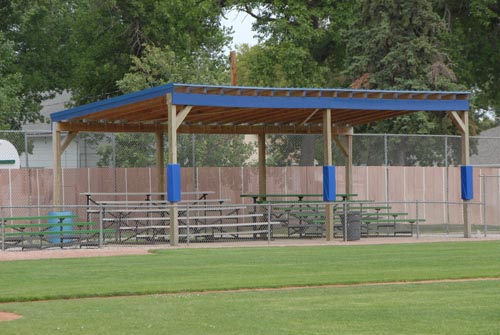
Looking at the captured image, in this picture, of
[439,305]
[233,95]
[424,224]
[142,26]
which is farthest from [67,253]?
[142,26]

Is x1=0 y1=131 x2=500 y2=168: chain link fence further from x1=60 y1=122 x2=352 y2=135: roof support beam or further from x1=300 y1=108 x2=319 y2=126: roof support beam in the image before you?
x1=300 y1=108 x2=319 y2=126: roof support beam

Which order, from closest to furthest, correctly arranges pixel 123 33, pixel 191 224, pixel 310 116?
pixel 310 116 < pixel 191 224 < pixel 123 33

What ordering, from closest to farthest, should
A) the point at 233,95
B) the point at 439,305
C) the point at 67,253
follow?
the point at 439,305 < the point at 67,253 < the point at 233,95

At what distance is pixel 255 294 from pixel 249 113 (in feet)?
48.6

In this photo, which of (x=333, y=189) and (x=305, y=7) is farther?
(x=305, y=7)

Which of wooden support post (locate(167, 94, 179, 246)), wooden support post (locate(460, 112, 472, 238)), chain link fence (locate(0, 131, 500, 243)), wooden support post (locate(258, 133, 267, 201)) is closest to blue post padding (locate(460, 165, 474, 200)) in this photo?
wooden support post (locate(460, 112, 472, 238))

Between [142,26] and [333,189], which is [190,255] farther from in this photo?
Answer: [142,26]

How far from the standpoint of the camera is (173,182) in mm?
26219

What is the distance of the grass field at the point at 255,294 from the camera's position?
12117 millimetres

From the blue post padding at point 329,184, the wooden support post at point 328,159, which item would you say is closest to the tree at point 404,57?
the wooden support post at point 328,159

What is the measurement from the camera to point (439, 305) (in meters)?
13.8

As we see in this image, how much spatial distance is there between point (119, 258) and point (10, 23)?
29820 millimetres

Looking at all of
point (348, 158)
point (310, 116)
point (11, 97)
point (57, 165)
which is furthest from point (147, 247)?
point (11, 97)

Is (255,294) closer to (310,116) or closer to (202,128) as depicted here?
(310,116)
